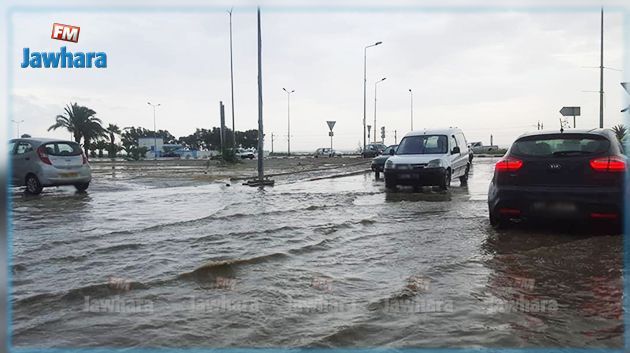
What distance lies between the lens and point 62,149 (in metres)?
14.6

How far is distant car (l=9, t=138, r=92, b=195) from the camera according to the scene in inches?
555

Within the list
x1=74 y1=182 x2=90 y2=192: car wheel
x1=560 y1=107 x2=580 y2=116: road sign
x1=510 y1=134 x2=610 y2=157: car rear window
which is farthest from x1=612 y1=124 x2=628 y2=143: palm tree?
x1=74 y1=182 x2=90 y2=192: car wheel

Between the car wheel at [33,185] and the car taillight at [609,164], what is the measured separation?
1282cm

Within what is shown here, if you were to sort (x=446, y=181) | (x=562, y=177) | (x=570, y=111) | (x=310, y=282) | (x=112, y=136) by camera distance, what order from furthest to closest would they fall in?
(x=112, y=136), (x=570, y=111), (x=446, y=181), (x=562, y=177), (x=310, y=282)

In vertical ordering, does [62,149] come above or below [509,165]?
above

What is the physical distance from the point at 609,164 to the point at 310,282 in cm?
414

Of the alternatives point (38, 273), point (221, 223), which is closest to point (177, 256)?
point (38, 273)

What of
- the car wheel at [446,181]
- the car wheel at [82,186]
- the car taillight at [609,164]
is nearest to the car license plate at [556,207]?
the car taillight at [609,164]

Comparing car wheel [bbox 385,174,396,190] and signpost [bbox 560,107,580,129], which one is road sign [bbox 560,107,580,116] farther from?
car wheel [bbox 385,174,396,190]

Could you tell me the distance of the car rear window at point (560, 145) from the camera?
7.00 meters

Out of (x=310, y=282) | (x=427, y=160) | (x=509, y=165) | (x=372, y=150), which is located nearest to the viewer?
(x=310, y=282)

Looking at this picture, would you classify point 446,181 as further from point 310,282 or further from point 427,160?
point 310,282

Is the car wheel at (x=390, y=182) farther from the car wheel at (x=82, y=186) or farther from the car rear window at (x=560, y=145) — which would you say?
the car wheel at (x=82, y=186)

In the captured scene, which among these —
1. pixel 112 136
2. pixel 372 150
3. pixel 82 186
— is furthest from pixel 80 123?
pixel 82 186
